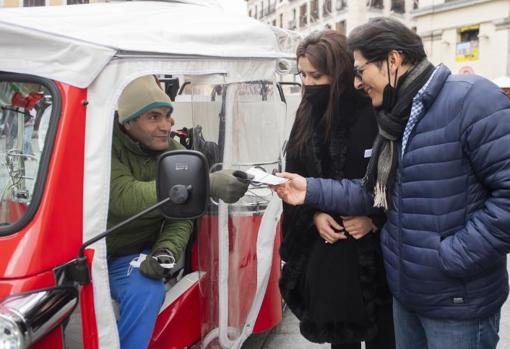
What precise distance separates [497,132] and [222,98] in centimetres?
131

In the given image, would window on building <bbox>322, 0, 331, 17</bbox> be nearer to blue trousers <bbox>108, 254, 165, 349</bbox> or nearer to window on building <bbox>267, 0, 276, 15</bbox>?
window on building <bbox>267, 0, 276, 15</bbox>

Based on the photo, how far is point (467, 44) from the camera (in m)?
28.1

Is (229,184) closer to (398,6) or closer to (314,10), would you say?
(398,6)

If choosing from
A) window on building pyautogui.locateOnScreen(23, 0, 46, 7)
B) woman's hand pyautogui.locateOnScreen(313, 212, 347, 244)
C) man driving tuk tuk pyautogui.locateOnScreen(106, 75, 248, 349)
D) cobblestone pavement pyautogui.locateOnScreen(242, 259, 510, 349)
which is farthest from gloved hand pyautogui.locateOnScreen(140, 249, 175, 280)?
window on building pyautogui.locateOnScreen(23, 0, 46, 7)

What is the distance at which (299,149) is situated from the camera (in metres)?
2.47

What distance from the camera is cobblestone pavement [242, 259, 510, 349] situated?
12.6 ft

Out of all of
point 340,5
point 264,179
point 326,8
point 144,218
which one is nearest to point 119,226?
point 264,179

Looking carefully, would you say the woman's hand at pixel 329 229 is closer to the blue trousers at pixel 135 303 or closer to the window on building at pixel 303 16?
the blue trousers at pixel 135 303

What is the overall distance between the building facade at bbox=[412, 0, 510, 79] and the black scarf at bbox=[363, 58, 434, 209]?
2486cm

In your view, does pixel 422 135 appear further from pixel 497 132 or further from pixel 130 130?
pixel 130 130

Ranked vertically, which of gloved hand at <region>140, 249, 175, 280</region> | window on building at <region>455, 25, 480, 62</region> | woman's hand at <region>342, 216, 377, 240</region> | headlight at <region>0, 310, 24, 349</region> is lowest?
gloved hand at <region>140, 249, 175, 280</region>

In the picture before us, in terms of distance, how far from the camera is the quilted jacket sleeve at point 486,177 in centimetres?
163

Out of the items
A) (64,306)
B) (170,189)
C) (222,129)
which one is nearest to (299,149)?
(222,129)

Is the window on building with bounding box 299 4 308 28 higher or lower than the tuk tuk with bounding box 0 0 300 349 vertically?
higher
